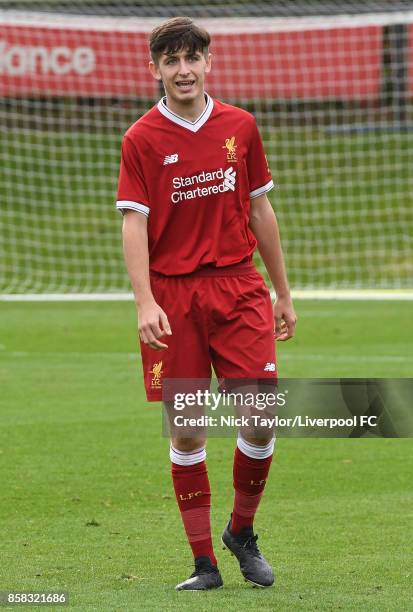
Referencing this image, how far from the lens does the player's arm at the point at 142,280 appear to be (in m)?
5.20

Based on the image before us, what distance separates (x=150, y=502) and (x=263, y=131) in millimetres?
18726

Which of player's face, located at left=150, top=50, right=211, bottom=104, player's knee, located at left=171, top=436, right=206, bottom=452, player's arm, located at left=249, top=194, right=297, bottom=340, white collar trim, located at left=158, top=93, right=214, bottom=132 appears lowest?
player's knee, located at left=171, top=436, right=206, bottom=452

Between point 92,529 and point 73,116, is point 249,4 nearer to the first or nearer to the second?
point 73,116

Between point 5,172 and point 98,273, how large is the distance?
12.0 ft

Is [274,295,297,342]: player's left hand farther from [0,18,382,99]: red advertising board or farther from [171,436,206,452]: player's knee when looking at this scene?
[0,18,382,99]: red advertising board

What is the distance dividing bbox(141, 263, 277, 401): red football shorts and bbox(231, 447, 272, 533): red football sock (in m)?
0.38

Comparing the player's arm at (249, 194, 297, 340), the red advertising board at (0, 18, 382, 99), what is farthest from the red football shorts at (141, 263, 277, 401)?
the red advertising board at (0, 18, 382, 99)

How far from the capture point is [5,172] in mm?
24406

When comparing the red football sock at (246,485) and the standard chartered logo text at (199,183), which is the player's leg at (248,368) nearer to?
the red football sock at (246,485)

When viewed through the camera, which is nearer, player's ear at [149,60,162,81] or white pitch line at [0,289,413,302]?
player's ear at [149,60,162,81]

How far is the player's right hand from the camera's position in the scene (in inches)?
205

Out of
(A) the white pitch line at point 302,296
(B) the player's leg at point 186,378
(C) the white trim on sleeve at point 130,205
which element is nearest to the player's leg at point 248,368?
(B) the player's leg at point 186,378

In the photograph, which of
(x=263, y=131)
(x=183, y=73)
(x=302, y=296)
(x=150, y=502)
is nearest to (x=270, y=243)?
(x=183, y=73)

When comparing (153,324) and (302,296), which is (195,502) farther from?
(302,296)
